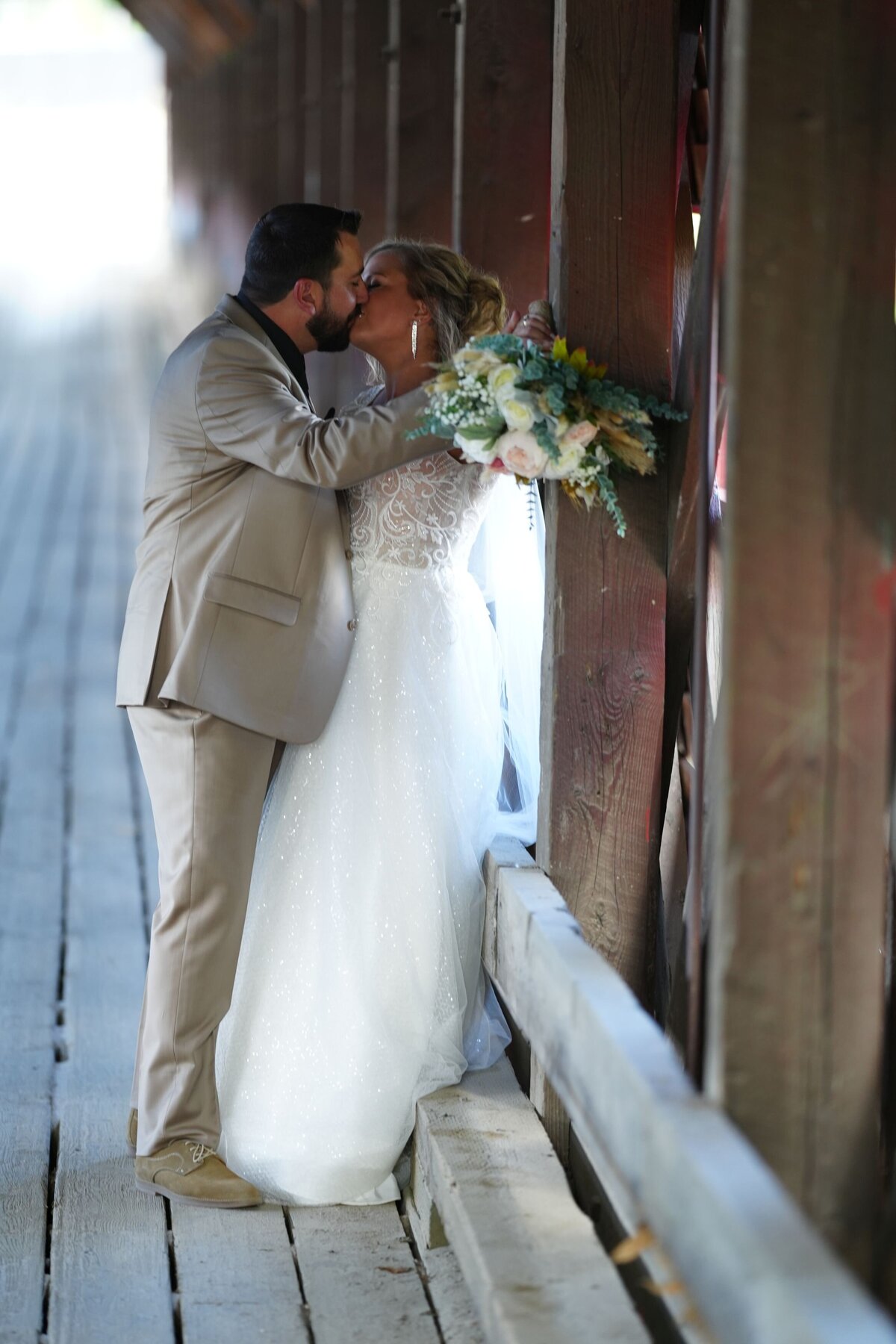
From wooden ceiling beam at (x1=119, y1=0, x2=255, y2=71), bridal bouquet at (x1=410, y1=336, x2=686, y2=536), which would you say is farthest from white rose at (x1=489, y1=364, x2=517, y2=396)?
wooden ceiling beam at (x1=119, y1=0, x2=255, y2=71)

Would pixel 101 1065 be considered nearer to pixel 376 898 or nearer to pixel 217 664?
pixel 376 898

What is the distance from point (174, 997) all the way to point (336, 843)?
0.41 m

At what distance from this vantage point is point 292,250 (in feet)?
10.1

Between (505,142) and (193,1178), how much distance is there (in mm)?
2367

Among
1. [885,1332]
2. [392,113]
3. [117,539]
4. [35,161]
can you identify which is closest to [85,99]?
[35,161]

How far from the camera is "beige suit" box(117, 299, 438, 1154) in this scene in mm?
2932

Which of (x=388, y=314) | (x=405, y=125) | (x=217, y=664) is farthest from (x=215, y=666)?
(x=405, y=125)

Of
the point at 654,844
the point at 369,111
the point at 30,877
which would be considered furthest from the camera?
the point at 369,111

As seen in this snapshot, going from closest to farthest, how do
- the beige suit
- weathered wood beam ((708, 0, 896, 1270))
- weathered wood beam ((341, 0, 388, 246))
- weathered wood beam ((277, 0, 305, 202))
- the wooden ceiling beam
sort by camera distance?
1. weathered wood beam ((708, 0, 896, 1270))
2. the beige suit
3. weathered wood beam ((341, 0, 388, 246))
4. weathered wood beam ((277, 0, 305, 202))
5. the wooden ceiling beam

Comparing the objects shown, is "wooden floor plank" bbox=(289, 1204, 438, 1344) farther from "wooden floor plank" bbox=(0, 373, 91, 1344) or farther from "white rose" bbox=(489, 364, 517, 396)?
"white rose" bbox=(489, 364, 517, 396)

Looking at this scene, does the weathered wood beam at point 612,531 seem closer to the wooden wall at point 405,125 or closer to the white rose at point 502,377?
the white rose at point 502,377

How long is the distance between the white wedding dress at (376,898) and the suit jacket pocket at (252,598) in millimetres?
171

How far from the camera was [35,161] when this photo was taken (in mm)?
25406

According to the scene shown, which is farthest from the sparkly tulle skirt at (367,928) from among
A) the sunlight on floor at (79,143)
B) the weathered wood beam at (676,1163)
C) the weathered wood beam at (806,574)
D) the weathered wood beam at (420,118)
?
the sunlight on floor at (79,143)
